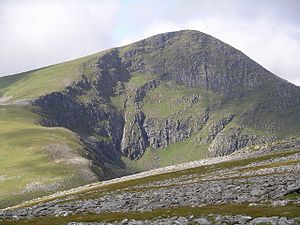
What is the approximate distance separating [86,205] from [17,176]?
148 meters

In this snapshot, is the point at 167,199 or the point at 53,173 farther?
the point at 53,173

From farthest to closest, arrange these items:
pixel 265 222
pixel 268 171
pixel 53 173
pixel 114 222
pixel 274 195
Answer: pixel 53 173 < pixel 268 171 < pixel 274 195 < pixel 114 222 < pixel 265 222

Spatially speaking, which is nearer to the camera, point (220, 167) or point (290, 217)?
point (290, 217)

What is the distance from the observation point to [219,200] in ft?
138

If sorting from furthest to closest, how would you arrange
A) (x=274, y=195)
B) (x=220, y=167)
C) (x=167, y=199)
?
(x=220, y=167) → (x=167, y=199) → (x=274, y=195)

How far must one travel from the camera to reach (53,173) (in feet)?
617

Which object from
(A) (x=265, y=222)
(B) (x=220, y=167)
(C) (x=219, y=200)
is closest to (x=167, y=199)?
(C) (x=219, y=200)

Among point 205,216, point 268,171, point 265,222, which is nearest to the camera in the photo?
point 265,222

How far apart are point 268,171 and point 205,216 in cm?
3403

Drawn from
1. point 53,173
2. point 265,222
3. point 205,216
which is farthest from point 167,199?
point 53,173

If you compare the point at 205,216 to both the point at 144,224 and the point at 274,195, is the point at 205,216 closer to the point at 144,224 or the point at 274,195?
the point at 144,224

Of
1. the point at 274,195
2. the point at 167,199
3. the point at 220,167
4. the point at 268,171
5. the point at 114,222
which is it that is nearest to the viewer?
the point at 114,222

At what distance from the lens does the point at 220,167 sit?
Answer: 90312 mm

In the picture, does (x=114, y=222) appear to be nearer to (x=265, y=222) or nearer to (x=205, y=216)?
(x=205, y=216)
